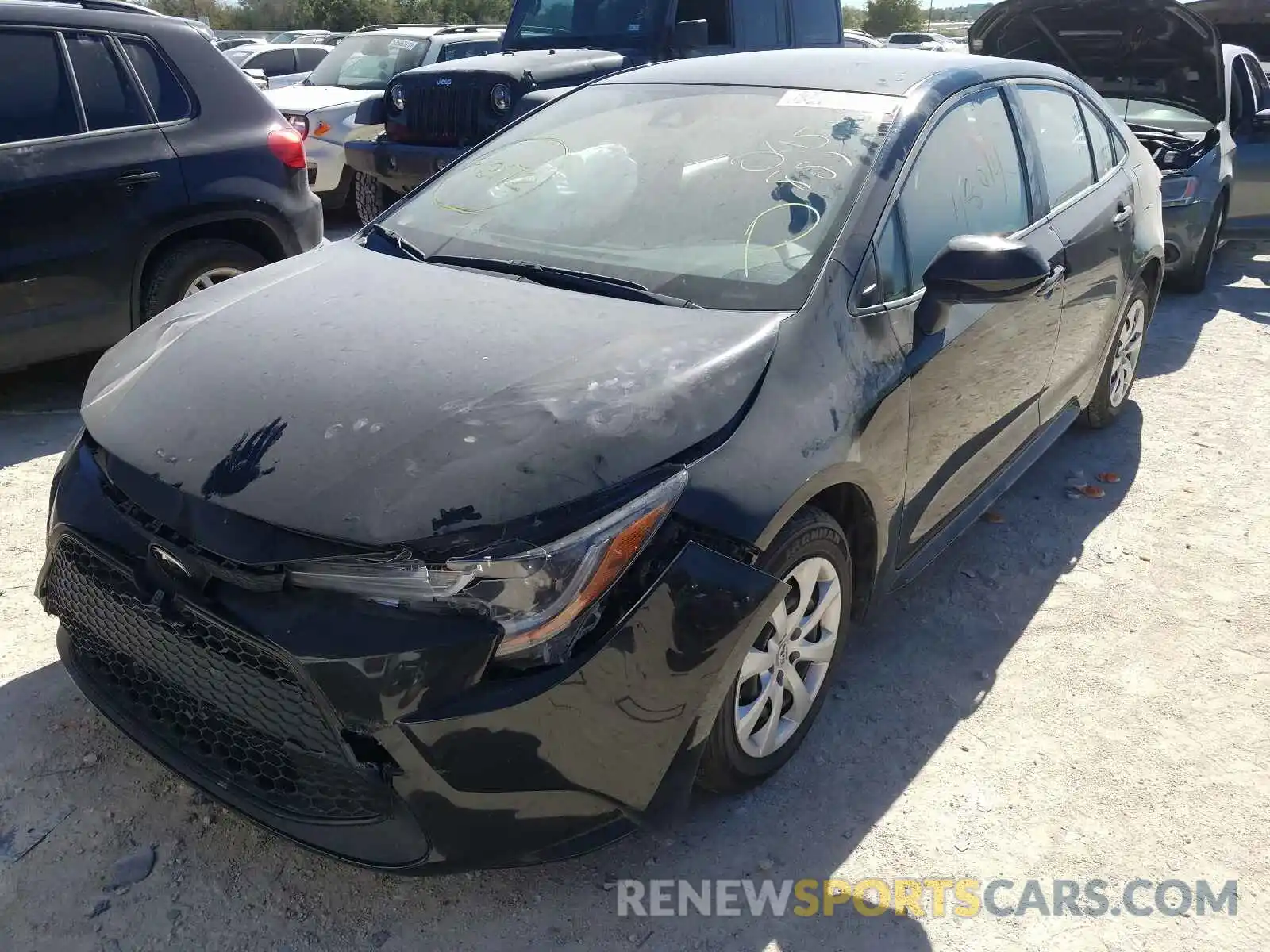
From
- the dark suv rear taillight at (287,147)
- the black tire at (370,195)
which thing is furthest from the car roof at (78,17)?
the black tire at (370,195)

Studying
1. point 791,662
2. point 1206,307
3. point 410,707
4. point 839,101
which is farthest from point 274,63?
point 410,707

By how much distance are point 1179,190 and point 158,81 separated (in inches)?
233

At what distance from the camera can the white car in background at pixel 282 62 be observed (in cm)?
1399

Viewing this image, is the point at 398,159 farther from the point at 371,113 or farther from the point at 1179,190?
the point at 1179,190

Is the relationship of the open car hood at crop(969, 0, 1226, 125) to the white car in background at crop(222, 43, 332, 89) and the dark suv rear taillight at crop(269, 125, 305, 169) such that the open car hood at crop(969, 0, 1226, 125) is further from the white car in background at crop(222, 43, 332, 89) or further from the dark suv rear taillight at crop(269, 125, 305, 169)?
the white car in background at crop(222, 43, 332, 89)

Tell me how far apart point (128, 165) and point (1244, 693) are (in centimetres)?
476

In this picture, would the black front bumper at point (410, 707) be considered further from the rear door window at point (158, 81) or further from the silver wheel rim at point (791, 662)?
the rear door window at point (158, 81)

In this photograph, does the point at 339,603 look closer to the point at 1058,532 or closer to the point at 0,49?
the point at 1058,532

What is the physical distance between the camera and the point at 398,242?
3215 millimetres

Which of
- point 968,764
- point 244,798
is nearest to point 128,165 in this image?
point 244,798

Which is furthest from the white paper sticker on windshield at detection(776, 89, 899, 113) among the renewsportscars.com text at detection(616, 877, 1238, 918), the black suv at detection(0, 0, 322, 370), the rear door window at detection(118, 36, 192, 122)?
the rear door window at detection(118, 36, 192, 122)

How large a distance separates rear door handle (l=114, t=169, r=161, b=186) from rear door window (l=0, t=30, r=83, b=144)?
266 millimetres

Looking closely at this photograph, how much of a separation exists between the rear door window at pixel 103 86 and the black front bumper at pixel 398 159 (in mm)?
2100

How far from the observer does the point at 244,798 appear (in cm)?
214
